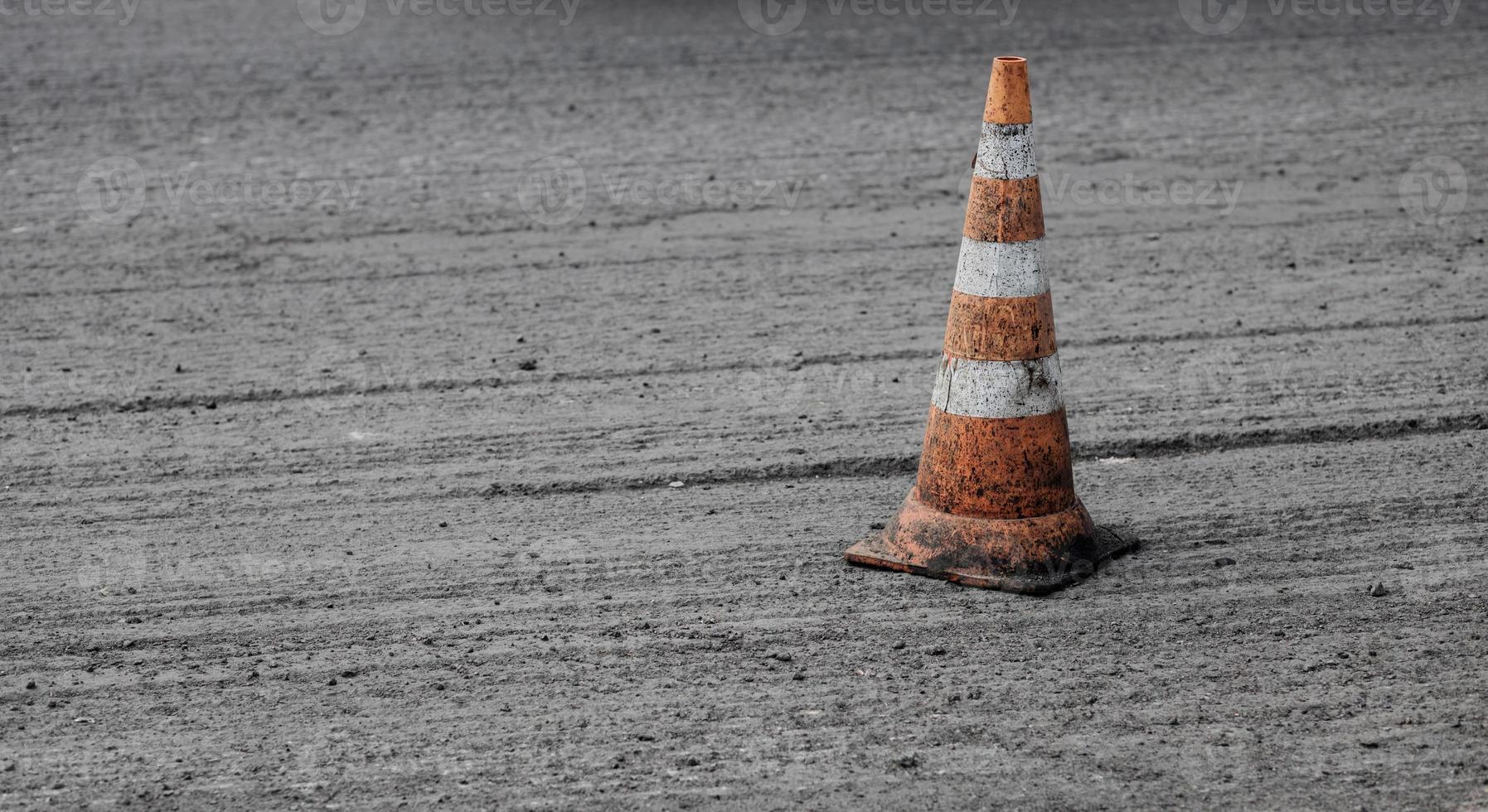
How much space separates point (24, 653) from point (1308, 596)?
2827 millimetres

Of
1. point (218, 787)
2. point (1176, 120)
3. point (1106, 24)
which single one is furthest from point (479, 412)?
point (1106, 24)

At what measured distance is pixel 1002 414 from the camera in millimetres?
3695

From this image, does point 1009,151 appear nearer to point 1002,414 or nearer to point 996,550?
point 1002,414

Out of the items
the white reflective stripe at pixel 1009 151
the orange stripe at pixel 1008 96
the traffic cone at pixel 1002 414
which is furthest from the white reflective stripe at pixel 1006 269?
the orange stripe at pixel 1008 96

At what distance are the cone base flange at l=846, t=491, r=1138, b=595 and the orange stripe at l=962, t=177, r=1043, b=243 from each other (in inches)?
26.4

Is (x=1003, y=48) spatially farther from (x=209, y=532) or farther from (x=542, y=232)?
(x=209, y=532)

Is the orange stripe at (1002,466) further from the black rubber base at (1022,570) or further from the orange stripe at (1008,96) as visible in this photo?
the orange stripe at (1008,96)

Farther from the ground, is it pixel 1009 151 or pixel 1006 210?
pixel 1009 151

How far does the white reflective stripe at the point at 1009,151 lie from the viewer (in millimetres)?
3633

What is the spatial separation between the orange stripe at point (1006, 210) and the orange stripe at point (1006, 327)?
0.14 meters

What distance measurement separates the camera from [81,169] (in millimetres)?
8016

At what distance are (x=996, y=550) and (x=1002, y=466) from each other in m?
0.20

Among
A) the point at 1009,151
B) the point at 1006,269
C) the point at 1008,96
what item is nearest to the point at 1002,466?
the point at 1006,269

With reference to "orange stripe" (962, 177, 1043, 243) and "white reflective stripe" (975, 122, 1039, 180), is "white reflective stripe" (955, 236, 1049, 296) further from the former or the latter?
"white reflective stripe" (975, 122, 1039, 180)
